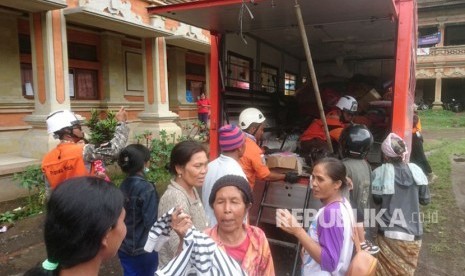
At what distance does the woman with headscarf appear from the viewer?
2.64 meters

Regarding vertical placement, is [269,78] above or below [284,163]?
above

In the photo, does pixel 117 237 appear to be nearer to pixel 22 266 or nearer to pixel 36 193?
pixel 22 266

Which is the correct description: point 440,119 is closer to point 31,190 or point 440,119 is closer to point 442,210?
point 442,210

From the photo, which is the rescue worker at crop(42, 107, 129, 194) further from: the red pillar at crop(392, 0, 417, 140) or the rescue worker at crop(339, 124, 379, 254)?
the red pillar at crop(392, 0, 417, 140)

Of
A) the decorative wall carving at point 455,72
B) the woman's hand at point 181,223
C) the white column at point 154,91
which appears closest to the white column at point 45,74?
the white column at point 154,91

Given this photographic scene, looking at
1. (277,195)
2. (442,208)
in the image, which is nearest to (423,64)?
(442,208)

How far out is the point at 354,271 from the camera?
74.7 inches

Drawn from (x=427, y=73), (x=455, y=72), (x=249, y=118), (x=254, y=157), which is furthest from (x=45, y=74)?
(x=455, y=72)

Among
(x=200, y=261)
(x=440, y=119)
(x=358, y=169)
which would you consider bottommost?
(x=440, y=119)

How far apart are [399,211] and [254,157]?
122cm

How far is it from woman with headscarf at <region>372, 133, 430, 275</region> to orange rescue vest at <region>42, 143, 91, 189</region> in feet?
7.53

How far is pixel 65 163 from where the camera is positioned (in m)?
2.65

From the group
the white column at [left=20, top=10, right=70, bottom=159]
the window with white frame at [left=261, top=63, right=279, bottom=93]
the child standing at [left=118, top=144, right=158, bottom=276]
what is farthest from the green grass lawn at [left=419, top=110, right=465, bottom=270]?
the white column at [left=20, top=10, right=70, bottom=159]

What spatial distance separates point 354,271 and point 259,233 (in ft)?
1.88
